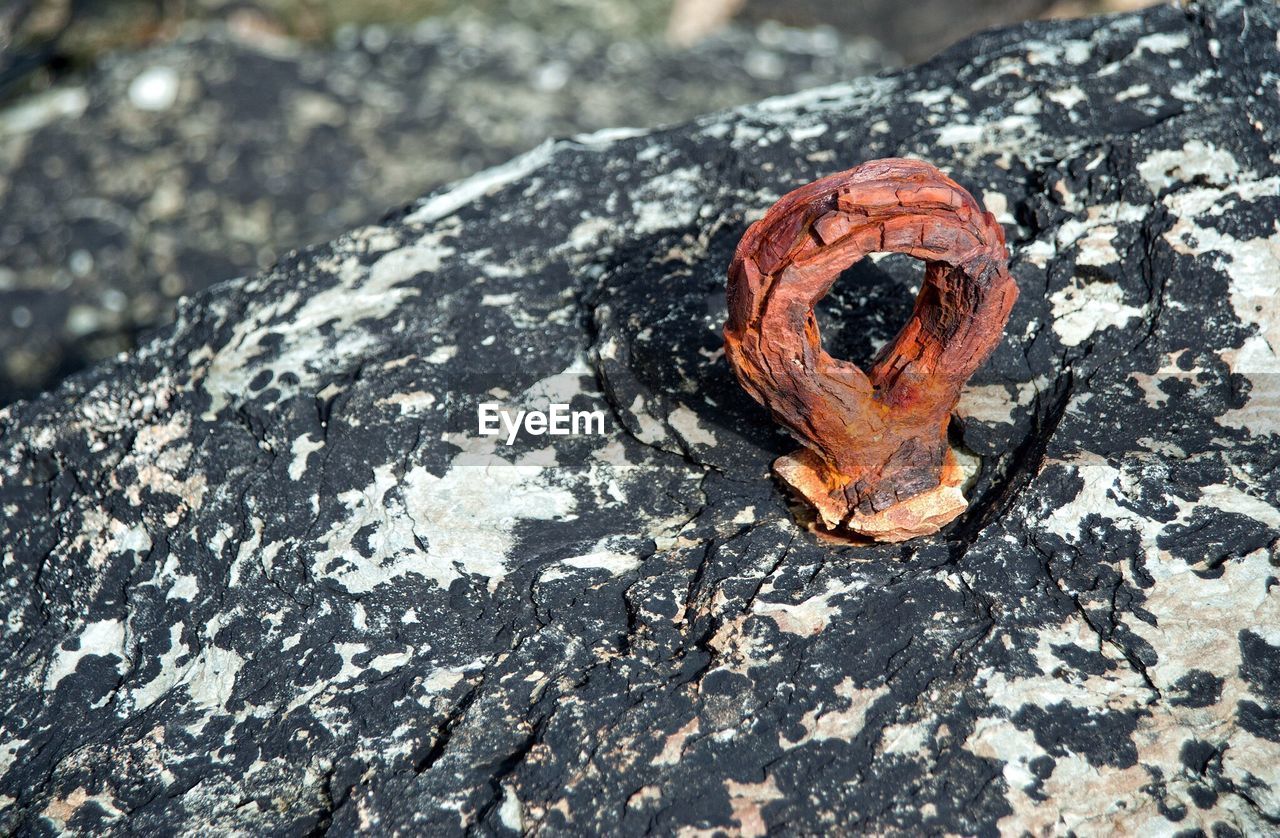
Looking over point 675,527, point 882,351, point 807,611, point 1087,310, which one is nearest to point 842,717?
point 807,611

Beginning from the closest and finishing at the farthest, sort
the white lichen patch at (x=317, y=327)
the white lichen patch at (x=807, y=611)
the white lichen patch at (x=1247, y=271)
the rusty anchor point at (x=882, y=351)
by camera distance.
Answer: the rusty anchor point at (x=882, y=351) < the white lichen patch at (x=807, y=611) < the white lichen patch at (x=1247, y=271) < the white lichen patch at (x=317, y=327)

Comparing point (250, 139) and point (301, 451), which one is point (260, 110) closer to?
point (250, 139)

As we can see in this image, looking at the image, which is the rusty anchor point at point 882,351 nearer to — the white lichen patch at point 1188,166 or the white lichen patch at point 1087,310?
the white lichen patch at point 1087,310

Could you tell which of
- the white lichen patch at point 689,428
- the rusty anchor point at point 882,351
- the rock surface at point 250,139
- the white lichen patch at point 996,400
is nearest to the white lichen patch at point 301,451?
the white lichen patch at point 689,428

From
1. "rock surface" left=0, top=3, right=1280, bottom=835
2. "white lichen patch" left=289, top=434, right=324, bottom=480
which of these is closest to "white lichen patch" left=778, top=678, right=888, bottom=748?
"rock surface" left=0, top=3, right=1280, bottom=835

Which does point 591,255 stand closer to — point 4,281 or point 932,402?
point 932,402
